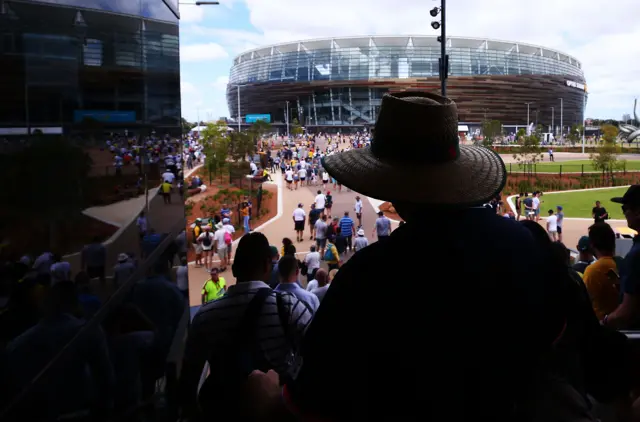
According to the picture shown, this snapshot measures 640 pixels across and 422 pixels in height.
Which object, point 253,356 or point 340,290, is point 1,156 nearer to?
point 340,290

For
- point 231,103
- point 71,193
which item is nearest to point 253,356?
point 71,193

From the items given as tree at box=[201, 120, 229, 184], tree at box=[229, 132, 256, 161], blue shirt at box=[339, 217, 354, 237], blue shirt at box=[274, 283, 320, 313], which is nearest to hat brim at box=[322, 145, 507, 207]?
blue shirt at box=[274, 283, 320, 313]

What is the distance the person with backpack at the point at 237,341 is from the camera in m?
2.21

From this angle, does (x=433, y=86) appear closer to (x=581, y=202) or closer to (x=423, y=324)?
(x=581, y=202)

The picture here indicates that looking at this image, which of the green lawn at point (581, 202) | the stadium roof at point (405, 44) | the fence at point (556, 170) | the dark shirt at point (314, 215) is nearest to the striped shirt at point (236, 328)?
the dark shirt at point (314, 215)

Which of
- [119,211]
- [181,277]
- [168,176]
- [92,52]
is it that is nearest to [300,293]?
[181,277]

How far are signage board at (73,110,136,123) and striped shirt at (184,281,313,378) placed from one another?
2.90 feet

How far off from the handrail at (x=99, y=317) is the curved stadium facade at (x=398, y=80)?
315 ft

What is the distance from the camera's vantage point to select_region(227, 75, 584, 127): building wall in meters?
99.0

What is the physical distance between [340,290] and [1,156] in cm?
74

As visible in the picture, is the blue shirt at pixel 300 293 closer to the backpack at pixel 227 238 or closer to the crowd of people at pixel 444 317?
the crowd of people at pixel 444 317

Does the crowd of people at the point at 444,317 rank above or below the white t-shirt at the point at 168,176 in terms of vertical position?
below

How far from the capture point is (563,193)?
30938 mm

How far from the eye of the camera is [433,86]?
3546 inches
